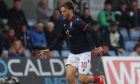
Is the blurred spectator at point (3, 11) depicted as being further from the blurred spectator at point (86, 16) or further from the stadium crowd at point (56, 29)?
the blurred spectator at point (86, 16)

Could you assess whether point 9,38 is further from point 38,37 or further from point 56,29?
point 56,29

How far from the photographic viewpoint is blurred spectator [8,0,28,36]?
20103 millimetres

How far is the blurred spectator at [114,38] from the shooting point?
68.6ft

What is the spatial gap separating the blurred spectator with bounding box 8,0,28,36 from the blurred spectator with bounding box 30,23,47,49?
1.49 ft

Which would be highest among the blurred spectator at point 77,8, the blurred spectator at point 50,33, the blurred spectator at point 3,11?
the blurred spectator at point 3,11

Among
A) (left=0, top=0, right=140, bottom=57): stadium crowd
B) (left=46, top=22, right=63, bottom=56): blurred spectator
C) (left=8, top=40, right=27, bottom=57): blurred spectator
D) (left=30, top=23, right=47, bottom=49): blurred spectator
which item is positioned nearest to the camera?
(left=8, top=40, right=27, bottom=57): blurred spectator

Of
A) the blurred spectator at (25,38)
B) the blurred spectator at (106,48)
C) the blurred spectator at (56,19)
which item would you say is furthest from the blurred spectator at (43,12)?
the blurred spectator at (106,48)

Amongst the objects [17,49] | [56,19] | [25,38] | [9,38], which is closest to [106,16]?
[56,19]

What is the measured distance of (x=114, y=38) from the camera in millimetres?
21266

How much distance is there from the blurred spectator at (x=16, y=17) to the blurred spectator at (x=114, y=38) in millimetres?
2489

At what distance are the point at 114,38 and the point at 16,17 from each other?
3066mm

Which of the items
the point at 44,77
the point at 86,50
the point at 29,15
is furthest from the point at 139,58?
the point at 29,15

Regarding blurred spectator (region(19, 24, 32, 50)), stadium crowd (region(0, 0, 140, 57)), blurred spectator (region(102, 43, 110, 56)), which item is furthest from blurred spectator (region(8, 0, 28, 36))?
blurred spectator (region(102, 43, 110, 56))

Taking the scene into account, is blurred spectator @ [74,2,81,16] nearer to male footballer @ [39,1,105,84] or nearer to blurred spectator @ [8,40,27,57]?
blurred spectator @ [8,40,27,57]
